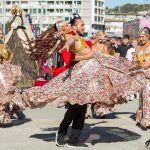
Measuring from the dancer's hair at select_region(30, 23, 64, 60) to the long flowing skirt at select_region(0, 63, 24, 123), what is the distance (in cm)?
161

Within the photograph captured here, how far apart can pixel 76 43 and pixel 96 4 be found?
511 ft

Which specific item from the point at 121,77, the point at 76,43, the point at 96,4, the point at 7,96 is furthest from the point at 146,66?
the point at 96,4

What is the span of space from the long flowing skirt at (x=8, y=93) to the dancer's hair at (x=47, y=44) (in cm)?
161

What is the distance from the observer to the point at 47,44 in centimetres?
729

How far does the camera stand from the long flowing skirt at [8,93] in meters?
8.95

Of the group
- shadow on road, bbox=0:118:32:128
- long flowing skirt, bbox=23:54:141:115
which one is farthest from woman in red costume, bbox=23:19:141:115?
shadow on road, bbox=0:118:32:128

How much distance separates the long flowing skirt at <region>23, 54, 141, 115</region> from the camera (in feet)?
22.9

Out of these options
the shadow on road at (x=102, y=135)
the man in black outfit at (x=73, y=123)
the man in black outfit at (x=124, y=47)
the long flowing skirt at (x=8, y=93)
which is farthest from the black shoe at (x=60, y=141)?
the man in black outfit at (x=124, y=47)

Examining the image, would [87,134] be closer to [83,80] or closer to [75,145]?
[75,145]

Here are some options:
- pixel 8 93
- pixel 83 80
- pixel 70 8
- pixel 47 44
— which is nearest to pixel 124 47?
pixel 8 93

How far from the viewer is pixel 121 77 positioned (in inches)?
284

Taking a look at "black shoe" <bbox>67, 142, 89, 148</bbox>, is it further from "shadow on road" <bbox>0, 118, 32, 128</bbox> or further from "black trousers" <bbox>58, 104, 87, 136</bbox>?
"shadow on road" <bbox>0, 118, 32, 128</bbox>

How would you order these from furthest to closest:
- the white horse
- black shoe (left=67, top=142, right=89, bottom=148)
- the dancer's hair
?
the white horse, black shoe (left=67, top=142, right=89, bottom=148), the dancer's hair

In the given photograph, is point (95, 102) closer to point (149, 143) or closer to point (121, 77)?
point (121, 77)
